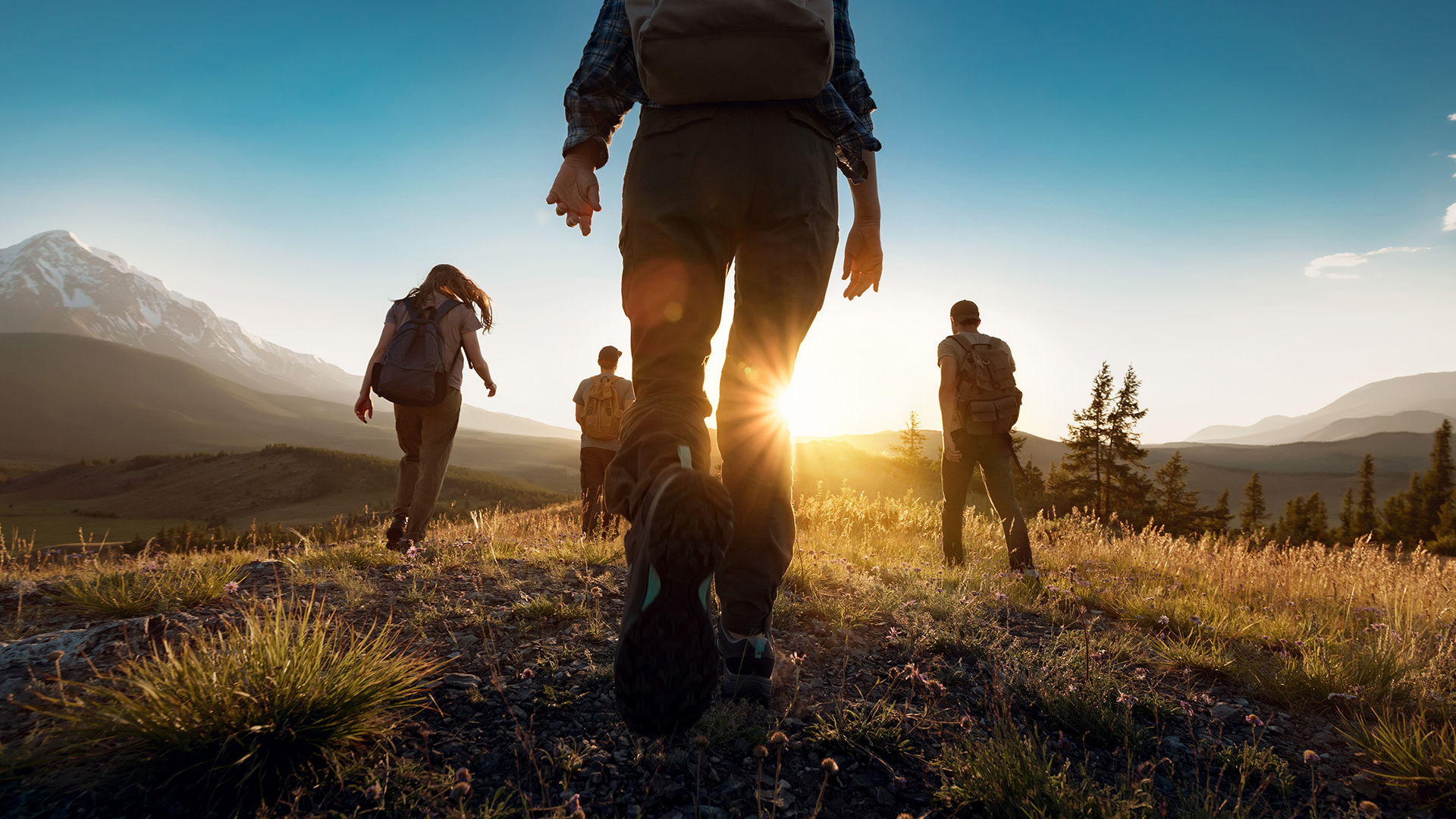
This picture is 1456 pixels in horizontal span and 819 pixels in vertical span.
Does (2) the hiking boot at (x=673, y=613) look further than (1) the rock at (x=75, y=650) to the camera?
No

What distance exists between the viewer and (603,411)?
7164mm

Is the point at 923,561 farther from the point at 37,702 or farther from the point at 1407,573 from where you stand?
the point at 37,702

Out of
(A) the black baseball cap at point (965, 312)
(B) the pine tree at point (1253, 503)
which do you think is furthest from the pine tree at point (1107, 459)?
(A) the black baseball cap at point (965, 312)

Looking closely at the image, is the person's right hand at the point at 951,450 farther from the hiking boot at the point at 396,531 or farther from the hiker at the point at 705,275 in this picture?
the hiking boot at the point at 396,531

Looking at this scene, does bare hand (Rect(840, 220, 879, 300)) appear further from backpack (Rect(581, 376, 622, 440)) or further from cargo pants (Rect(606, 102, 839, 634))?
backpack (Rect(581, 376, 622, 440))

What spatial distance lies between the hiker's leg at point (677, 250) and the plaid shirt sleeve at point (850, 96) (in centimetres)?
58

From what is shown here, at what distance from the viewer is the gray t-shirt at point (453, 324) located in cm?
467

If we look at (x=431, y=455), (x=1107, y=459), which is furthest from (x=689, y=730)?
(x=1107, y=459)

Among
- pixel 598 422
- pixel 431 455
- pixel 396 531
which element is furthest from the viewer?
pixel 598 422

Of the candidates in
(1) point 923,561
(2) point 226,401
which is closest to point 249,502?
(1) point 923,561

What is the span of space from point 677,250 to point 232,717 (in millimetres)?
1648

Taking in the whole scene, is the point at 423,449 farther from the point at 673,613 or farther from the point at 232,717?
the point at 673,613

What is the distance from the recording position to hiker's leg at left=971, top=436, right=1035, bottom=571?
15.9 feet

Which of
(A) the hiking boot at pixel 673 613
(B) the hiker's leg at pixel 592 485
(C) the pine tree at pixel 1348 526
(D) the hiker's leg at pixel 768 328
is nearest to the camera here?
(A) the hiking boot at pixel 673 613
